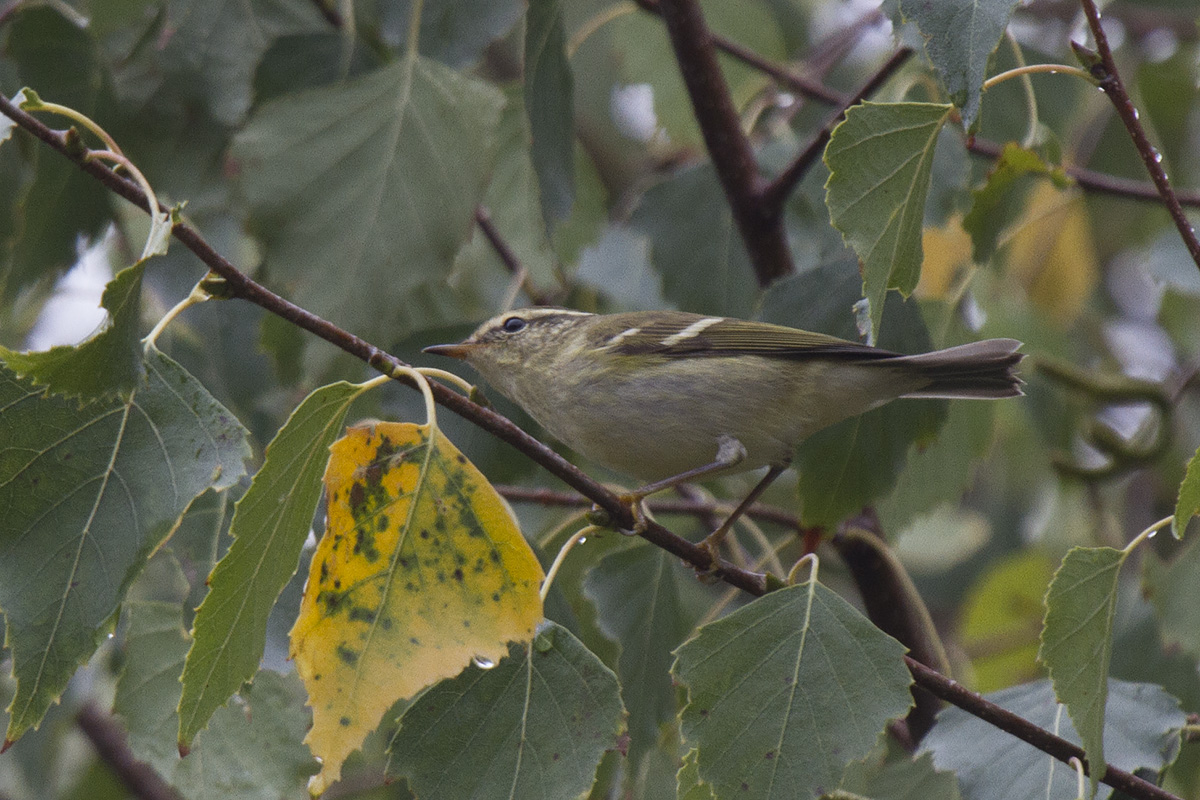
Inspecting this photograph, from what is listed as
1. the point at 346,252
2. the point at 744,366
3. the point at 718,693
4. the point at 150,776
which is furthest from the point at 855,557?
the point at 150,776

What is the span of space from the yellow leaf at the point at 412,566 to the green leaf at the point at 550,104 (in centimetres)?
120

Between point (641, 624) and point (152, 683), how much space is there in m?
1.15

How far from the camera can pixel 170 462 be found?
1977mm

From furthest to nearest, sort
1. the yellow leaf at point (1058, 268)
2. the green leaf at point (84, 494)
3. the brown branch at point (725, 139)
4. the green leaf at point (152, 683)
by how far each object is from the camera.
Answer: the yellow leaf at point (1058, 268)
the brown branch at point (725, 139)
the green leaf at point (152, 683)
the green leaf at point (84, 494)

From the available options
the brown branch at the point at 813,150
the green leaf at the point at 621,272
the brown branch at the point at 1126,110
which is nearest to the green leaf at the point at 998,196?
the brown branch at the point at 813,150

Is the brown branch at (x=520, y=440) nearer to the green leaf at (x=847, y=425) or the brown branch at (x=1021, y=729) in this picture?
the brown branch at (x=1021, y=729)

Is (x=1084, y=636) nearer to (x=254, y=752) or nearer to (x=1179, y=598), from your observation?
(x=1179, y=598)

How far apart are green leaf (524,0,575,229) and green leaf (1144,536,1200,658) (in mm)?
1931

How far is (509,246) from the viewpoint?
4148mm

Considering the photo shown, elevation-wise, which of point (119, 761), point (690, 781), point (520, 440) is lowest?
point (119, 761)

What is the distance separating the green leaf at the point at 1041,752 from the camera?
87.7 inches

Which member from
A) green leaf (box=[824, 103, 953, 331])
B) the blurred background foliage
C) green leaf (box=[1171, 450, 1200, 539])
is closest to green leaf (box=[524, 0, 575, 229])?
the blurred background foliage

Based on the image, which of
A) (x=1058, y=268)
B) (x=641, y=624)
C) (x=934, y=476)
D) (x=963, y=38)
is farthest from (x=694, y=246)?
(x=1058, y=268)

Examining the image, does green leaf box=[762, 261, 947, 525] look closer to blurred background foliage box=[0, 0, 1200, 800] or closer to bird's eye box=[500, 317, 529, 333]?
blurred background foliage box=[0, 0, 1200, 800]
